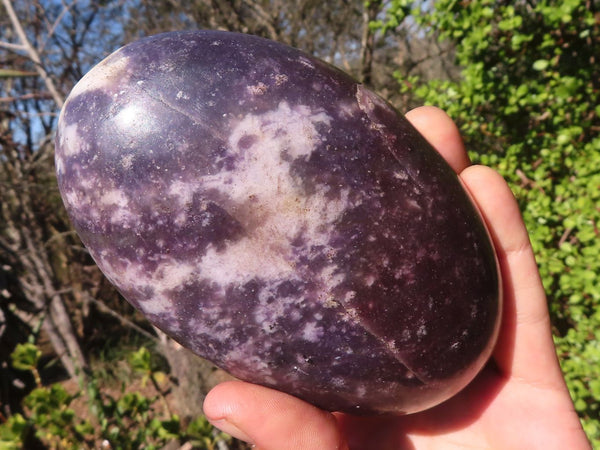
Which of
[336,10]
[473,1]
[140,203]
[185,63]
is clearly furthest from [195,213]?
[336,10]

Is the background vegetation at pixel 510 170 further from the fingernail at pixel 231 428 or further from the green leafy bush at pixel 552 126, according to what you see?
the fingernail at pixel 231 428

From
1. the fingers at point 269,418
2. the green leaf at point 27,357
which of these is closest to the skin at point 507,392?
the fingers at point 269,418

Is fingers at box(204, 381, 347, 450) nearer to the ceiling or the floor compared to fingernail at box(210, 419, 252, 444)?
nearer to the ceiling

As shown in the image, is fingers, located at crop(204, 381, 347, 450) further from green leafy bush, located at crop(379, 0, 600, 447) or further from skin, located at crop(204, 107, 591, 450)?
green leafy bush, located at crop(379, 0, 600, 447)

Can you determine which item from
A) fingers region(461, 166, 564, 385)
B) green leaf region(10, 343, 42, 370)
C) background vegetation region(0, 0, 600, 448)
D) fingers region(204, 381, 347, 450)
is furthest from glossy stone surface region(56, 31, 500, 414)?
green leaf region(10, 343, 42, 370)

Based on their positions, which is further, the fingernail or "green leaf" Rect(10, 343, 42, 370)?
"green leaf" Rect(10, 343, 42, 370)
